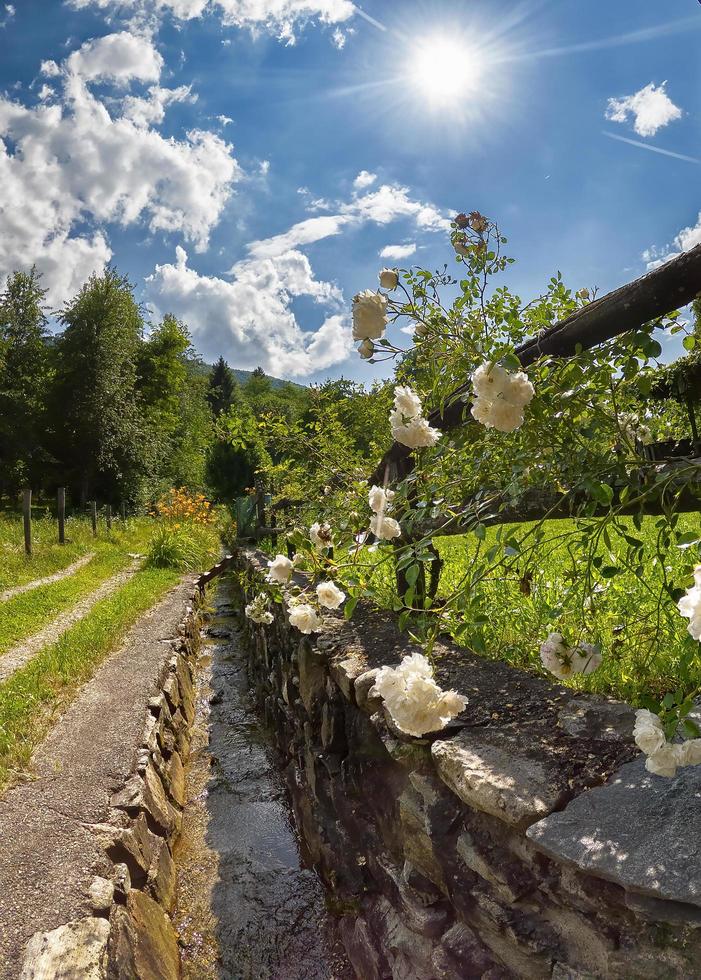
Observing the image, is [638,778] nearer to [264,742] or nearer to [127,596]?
[264,742]

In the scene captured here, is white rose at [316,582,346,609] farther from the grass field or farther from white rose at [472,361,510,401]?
white rose at [472,361,510,401]

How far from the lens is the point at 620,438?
1.58m

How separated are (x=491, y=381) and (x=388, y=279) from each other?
0.71m

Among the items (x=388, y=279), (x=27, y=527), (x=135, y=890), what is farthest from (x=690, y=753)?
(x=27, y=527)

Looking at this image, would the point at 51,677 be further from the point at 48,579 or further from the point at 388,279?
the point at 48,579

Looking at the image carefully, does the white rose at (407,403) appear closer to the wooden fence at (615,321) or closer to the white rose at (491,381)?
the wooden fence at (615,321)

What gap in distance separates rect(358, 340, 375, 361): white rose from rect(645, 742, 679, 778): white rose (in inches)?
46.7

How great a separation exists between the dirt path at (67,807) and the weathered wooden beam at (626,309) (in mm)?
2117

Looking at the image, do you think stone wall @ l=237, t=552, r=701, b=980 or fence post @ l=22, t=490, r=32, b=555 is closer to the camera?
stone wall @ l=237, t=552, r=701, b=980

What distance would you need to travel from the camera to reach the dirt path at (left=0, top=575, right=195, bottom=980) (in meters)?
2.01

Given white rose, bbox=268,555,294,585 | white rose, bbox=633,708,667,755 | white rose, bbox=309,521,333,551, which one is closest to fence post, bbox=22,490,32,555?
white rose, bbox=268,555,294,585

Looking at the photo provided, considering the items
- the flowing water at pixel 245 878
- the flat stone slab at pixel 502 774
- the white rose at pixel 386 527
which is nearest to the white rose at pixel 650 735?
the flat stone slab at pixel 502 774

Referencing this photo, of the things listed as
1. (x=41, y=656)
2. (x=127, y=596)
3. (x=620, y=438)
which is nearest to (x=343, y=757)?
(x=620, y=438)

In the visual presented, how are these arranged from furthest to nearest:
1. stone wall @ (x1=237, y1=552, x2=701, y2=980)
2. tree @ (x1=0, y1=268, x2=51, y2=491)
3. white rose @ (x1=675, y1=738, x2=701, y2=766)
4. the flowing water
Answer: tree @ (x1=0, y1=268, x2=51, y2=491) → the flowing water → stone wall @ (x1=237, y1=552, x2=701, y2=980) → white rose @ (x1=675, y1=738, x2=701, y2=766)
